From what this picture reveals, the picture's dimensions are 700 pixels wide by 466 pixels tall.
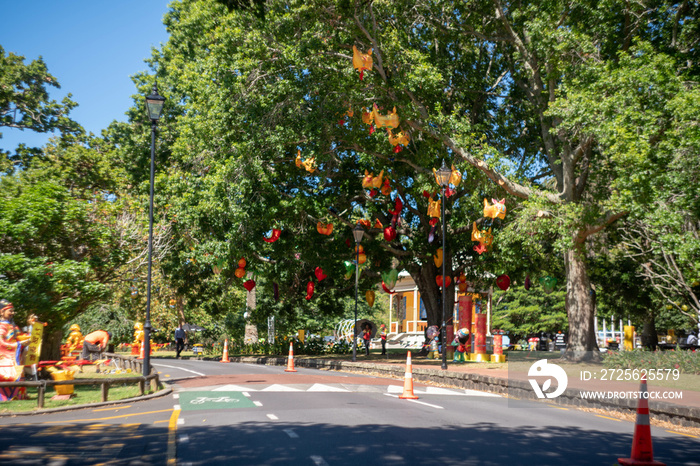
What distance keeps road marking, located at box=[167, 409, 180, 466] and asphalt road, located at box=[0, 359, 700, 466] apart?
0.05 feet

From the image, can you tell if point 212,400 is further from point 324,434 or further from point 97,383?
point 324,434

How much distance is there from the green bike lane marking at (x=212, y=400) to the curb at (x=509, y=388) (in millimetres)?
6971

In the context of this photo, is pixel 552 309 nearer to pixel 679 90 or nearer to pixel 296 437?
pixel 679 90

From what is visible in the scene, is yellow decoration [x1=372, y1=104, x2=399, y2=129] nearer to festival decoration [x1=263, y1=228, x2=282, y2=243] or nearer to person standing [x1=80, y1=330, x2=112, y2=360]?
festival decoration [x1=263, y1=228, x2=282, y2=243]

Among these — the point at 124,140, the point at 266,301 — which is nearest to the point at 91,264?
the point at 124,140

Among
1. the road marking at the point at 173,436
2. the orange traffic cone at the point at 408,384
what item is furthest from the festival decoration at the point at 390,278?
the road marking at the point at 173,436

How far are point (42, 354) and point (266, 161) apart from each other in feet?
37.4

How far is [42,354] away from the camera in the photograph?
17.7 meters

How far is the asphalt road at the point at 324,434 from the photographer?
754cm

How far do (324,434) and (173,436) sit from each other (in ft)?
7.05

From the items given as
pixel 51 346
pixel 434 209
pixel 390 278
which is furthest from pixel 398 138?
pixel 51 346

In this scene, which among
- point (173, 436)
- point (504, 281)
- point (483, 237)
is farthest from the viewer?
point (504, 281)

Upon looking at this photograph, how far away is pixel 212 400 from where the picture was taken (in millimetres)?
13492

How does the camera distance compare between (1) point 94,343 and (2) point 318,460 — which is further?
(1) point 94,343
